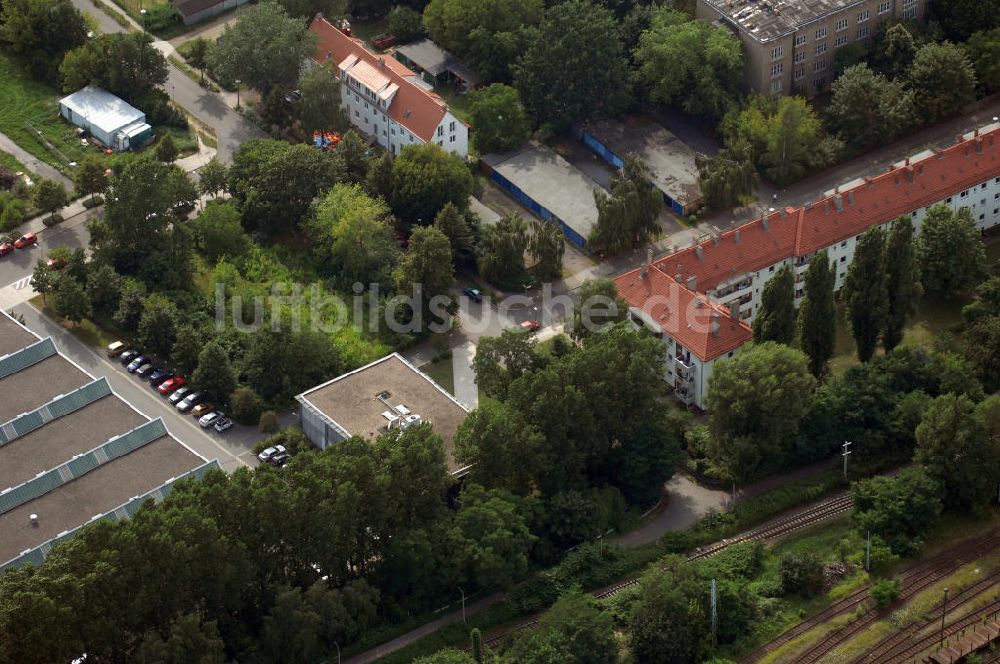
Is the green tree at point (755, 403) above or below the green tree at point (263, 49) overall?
below

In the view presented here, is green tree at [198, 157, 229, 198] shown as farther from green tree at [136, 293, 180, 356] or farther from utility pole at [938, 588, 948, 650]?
utility pole at [938, 588, 948, 650]

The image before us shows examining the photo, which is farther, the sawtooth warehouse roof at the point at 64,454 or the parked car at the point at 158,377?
the parked car at the point at 158,377

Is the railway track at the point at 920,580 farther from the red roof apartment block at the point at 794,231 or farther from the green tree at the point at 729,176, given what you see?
the green tree at the point at 729,176

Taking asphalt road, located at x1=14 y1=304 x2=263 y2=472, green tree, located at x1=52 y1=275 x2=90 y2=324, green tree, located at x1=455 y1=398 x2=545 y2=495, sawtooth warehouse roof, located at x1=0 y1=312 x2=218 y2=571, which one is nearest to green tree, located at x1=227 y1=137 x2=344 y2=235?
green tree, located at x1=52 y1=275 x2=90 y2=324

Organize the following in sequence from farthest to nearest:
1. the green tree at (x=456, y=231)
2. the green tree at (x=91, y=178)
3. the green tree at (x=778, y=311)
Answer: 1. the green tree at (x=91, y=178)
2. the green tree at (x=456, y=231)
3. the green tree at (x=778, y=311)

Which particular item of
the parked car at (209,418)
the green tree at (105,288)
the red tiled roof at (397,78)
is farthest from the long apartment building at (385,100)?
the parked car at (209,418)

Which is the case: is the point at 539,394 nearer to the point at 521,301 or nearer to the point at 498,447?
the point at 498,447
